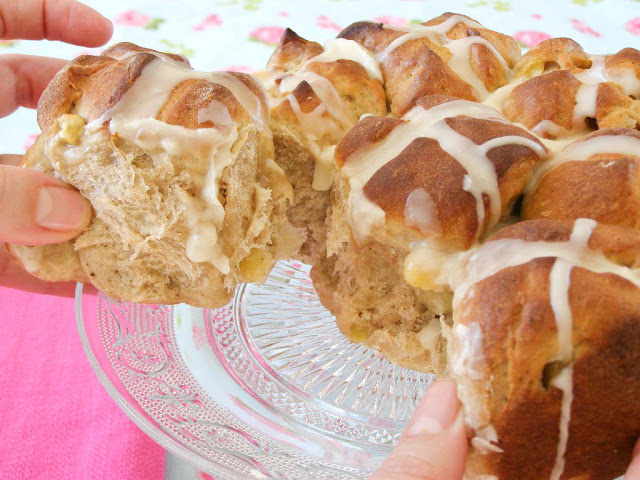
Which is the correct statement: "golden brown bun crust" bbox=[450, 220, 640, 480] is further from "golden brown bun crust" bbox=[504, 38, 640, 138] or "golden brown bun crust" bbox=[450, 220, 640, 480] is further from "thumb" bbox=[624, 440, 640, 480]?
"golden brown bun crust" bbox=[504, 38, 640, 138]

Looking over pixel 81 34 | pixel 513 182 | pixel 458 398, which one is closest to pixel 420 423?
pixel 458 398

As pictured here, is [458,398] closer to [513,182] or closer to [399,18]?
[513,182]

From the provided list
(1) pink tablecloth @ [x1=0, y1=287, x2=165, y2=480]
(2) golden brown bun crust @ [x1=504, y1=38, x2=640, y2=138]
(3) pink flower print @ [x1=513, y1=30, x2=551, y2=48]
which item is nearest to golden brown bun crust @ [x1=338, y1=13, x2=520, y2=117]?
(2) golden brown bun crust @ [x1=504, y1=38, x2=640, y2=138]

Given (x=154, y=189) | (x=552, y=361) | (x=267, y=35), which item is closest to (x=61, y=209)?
(x=154, y=189)

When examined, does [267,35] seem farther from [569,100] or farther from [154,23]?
[569,100]

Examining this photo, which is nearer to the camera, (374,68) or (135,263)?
(135,263)

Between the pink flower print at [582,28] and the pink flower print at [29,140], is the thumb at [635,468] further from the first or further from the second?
the pink flower print at [582,28]
